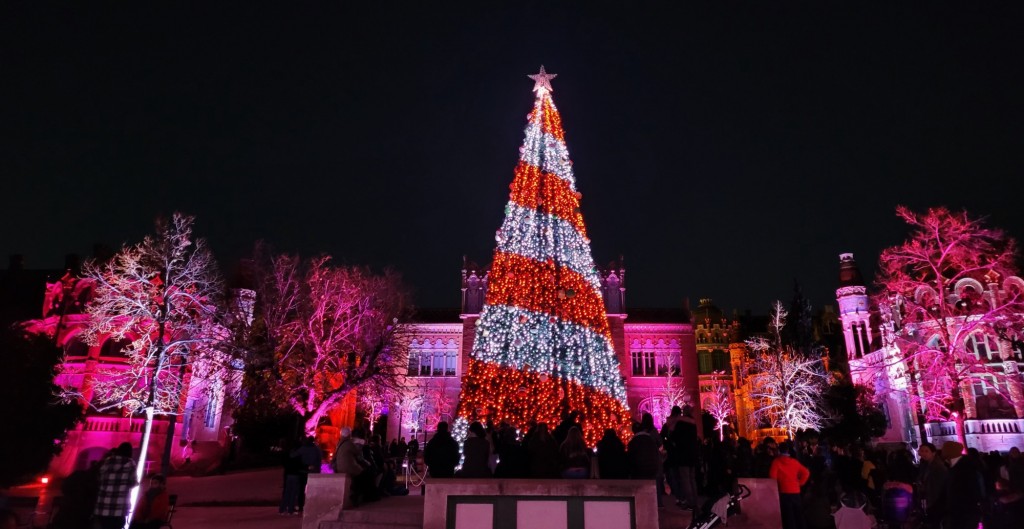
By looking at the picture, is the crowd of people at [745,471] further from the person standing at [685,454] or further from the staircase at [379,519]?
the staircase at [379,519]

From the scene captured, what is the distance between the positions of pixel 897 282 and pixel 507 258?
16.4m

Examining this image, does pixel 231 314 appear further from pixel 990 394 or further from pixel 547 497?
pixel 990 394

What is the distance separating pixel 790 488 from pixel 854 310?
39.9 meters

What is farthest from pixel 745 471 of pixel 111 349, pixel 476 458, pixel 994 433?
pixel 111 349

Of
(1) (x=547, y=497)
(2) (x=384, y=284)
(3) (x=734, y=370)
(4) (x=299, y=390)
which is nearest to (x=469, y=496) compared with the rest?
(1) (x=547, y=497)

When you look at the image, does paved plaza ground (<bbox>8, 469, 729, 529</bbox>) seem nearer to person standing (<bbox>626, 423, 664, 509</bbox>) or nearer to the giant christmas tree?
person standing (<bbox>626, 423, 664, 509</bbox>)

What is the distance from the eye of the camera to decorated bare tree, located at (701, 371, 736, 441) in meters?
51.6

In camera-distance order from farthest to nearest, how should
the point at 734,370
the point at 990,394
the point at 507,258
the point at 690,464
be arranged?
the point at 734,370 < the point at 990,394 < the point at 507,258 < the point at 690,464

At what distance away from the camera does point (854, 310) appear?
147 feet

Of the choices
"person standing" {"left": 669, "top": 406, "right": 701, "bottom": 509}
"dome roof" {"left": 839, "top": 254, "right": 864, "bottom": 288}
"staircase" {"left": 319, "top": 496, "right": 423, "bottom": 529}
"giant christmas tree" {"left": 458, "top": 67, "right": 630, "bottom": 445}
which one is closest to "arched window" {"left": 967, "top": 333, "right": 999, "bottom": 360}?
"dome roof" {"left": 839, "top": 254, "right": 864, "bottom": 288}

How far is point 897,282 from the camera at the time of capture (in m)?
25.2

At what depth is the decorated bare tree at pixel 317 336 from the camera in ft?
81.1

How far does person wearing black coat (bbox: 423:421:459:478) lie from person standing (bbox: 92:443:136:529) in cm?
480

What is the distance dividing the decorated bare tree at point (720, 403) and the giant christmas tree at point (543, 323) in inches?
1176
